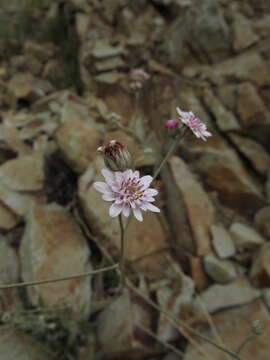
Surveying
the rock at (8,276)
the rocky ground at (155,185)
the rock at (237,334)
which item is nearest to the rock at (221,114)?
the rocky ground at (155,185)

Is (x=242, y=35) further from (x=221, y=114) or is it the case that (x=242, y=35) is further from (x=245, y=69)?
(x=221, y=114)

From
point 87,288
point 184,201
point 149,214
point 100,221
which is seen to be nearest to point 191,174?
point 184,201

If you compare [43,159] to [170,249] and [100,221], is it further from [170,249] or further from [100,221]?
[170,249]

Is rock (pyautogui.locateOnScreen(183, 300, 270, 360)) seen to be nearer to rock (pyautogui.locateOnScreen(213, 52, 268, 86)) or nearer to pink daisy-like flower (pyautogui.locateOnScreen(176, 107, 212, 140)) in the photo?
pink daisy-like flower (pyautogui.locateOnScreen(176, 107, 212, 140))

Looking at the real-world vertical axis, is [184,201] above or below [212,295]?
above

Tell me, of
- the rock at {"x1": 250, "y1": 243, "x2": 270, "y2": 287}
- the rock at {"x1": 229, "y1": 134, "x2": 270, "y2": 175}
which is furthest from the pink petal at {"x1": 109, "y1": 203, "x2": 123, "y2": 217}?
the rock at {"x1": 229, "y1": 134, "x2": 270, "y2": 175}

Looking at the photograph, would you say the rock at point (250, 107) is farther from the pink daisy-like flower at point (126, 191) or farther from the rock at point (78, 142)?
the pink daisy-like flower at point (126, 191)
